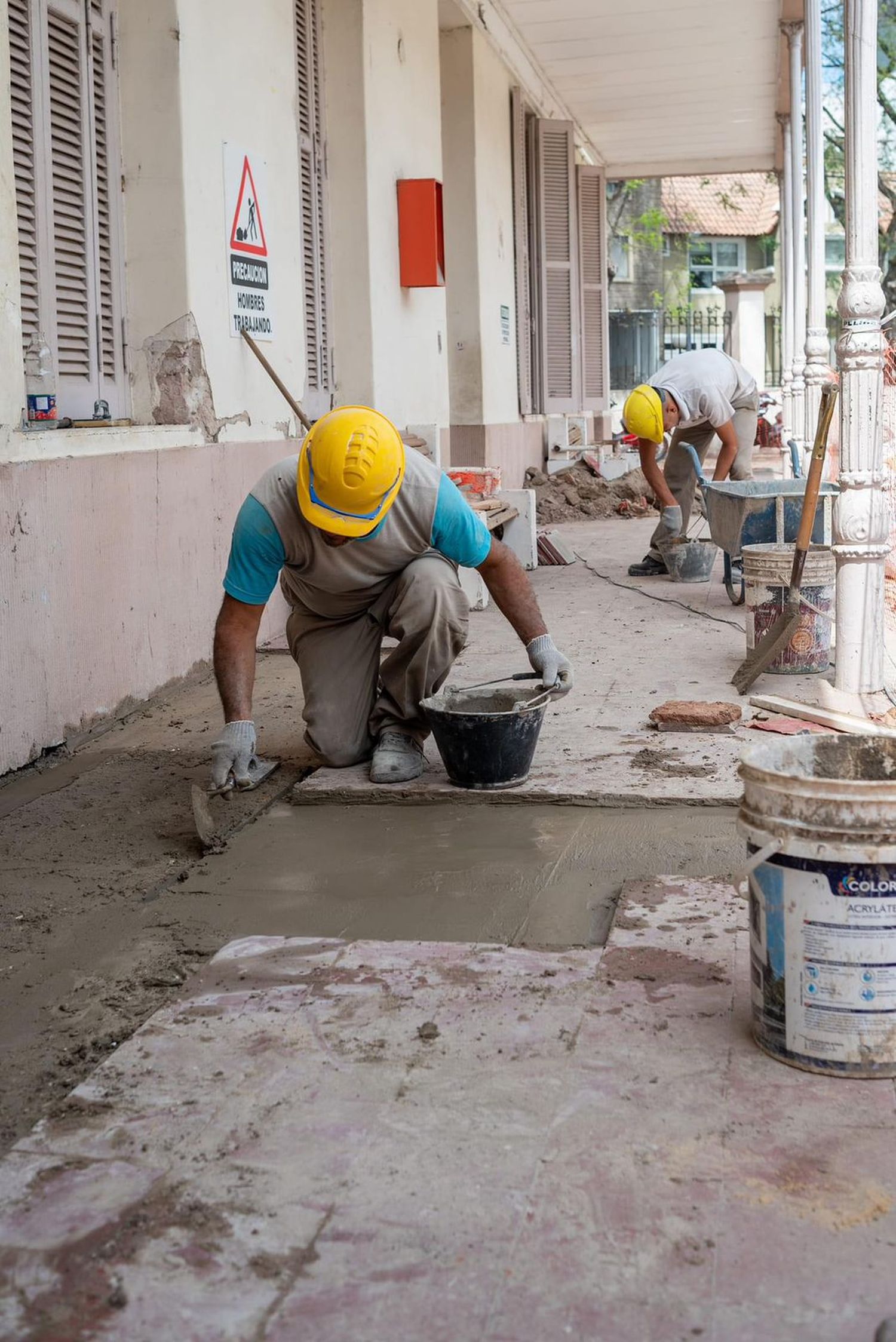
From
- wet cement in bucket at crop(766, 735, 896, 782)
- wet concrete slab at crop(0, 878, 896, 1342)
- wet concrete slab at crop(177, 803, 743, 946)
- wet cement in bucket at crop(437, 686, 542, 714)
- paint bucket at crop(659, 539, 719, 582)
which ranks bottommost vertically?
wet concrete slab at crop(0, 878, 896, 1342)

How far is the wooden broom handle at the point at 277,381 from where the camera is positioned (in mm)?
6176

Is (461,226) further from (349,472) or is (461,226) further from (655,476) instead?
(349,472)

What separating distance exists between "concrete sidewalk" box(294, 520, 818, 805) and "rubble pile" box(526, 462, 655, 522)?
4.24 m

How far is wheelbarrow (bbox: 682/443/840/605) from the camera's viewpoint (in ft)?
21.0

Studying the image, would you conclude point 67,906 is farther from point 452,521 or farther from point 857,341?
point 857,341

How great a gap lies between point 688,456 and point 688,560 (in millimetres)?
812

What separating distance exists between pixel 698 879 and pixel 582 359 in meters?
13.0

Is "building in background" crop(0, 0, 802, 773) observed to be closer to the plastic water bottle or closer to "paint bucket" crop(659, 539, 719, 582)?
the plastic water bottle

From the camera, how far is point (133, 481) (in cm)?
516

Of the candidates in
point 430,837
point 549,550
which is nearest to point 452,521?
point 430,837

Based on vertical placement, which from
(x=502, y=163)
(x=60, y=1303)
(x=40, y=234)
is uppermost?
(x=502, y=163)

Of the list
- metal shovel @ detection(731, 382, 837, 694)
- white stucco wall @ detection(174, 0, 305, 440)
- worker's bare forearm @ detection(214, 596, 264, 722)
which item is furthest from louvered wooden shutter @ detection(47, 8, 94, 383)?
metal shovel @ detection(731, 382, 837, 694)

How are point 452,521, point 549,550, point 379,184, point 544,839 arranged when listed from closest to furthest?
point 544,839 < point 452,521 < point 379,184 < point 549,550

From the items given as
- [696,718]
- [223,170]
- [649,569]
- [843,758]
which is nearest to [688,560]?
[649,569]
